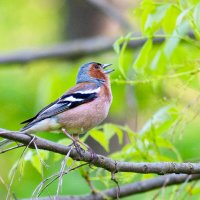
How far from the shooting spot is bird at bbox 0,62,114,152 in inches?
182

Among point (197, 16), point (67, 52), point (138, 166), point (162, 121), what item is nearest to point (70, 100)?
point (162, 121)

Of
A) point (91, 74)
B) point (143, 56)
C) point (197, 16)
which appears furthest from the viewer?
point (91, 74)

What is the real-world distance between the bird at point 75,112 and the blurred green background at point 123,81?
216 millimetres

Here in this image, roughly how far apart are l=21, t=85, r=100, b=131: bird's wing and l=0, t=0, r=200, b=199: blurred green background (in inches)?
10.3

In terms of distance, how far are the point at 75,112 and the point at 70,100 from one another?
182 millimetres

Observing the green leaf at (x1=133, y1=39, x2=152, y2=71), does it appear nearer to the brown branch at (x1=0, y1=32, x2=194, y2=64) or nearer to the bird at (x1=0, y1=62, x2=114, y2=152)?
the bird at (x1=0, y1=62, x2=114, y2=152)

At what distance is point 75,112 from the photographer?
493cm

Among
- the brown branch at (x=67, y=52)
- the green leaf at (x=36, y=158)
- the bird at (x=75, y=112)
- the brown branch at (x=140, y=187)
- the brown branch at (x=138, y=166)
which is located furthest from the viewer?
the brown branch at (x=67, y=52)

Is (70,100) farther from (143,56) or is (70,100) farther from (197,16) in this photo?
(197,16)

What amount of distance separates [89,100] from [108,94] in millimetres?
261

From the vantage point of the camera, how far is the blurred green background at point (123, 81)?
14.5ft

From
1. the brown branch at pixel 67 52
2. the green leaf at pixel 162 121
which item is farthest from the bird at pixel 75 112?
the brown branch at pixel 67 52

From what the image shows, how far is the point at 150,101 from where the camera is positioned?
8.07 meters

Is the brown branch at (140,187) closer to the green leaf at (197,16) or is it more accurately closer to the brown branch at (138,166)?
the brown branch at (138,166)
